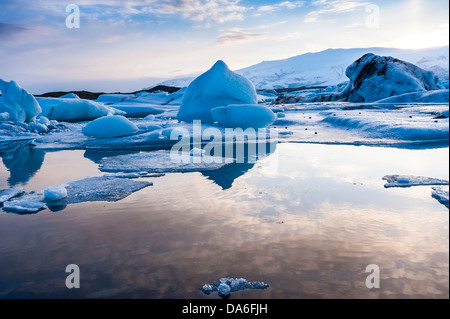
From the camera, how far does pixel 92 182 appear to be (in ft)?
15.1

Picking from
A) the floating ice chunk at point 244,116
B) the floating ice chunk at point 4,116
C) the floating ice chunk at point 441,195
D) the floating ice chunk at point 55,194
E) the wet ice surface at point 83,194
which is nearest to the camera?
the floating ice chunk at point 441,195

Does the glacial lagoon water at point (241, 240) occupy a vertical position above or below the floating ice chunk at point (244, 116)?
below

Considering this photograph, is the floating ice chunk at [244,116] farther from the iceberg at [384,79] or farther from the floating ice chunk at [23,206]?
the iceberg at [384,79]

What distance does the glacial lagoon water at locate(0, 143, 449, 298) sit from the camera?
84.4 inches

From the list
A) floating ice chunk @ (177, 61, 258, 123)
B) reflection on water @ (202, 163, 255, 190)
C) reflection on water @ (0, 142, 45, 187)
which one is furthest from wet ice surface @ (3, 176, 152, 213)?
floating ice chunk @ (177, 61, 258, 123)

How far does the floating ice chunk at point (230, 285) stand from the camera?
2.07 m

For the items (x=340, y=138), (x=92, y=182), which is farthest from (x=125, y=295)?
(x=340, y=138)

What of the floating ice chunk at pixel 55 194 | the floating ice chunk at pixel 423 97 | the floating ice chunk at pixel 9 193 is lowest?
the floating ice chunk at pixel 9 193

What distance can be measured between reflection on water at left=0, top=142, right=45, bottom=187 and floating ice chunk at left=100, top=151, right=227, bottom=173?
1167 millimetres

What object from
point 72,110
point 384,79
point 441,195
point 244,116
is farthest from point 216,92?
point 384,79

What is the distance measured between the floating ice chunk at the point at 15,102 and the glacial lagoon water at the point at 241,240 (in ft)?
31.7

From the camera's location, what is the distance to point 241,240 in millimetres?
2734

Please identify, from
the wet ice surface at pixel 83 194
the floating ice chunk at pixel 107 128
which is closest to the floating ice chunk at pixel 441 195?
the wet ice surface at pixel 83 194

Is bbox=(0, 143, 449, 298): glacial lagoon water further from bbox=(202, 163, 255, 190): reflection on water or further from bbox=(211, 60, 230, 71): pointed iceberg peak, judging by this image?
bbox=(211, 60, 230, 71): pointed iceberg peak
